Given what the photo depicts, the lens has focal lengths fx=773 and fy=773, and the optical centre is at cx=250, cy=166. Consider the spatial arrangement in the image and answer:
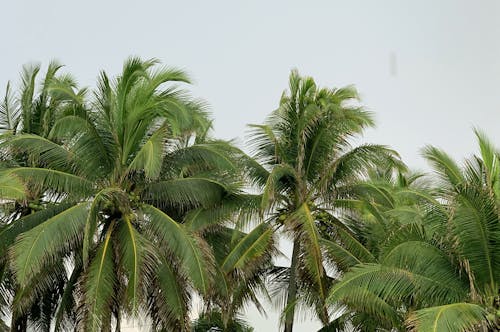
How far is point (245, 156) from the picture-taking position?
2109cm

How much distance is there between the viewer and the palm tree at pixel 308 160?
2017cm

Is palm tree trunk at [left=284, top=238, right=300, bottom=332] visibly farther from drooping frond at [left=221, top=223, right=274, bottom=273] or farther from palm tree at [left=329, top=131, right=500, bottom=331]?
palm tree at [left=329, top=131, right=500, bottom=331]

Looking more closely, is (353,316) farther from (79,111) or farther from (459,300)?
(79,111)

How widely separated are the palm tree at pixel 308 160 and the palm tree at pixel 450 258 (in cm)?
422

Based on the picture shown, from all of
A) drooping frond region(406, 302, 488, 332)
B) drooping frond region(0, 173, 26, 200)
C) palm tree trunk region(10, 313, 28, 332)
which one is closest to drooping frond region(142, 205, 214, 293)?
drooping frond region(0, 173, 26, 200)

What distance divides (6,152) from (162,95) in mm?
4516

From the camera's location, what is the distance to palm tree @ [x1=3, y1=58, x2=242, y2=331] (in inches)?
691

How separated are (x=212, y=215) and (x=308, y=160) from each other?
298 centimetres

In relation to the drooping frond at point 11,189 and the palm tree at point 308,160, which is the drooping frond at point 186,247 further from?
the drooping frond at point 11,189

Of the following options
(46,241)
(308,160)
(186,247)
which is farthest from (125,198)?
(308,160)

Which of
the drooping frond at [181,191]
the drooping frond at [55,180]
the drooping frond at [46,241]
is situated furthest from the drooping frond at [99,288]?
the drooping frond at [181,191]

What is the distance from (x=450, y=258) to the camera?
1547 cm

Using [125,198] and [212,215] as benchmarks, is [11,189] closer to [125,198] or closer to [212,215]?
[125,198]

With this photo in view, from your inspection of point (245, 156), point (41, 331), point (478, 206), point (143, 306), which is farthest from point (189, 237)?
point (41, 331)
